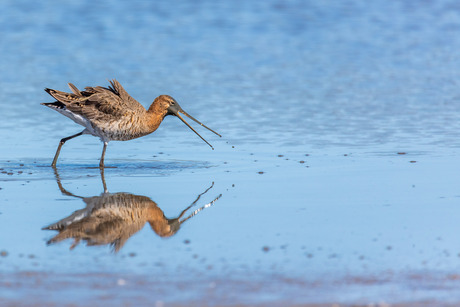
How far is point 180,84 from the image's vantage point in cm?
1661

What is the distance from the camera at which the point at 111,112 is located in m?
10.9

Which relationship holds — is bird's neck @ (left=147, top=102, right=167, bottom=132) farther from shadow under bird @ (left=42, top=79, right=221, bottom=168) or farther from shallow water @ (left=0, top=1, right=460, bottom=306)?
shallow water @ (left=0, top=1, right=460, bottom=306)

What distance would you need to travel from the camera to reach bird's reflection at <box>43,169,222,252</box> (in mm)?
7152

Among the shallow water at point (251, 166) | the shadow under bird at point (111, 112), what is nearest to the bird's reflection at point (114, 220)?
the shallow water at point (251, 166)

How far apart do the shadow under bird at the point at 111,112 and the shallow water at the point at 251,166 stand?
0.38 metres

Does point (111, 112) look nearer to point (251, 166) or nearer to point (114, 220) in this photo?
point (251, 166)

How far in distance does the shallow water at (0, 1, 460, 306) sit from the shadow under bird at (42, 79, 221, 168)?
0.38m

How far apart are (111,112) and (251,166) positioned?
192 centimetres

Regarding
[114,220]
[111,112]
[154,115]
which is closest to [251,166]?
[154,115]

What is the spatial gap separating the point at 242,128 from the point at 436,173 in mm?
3782

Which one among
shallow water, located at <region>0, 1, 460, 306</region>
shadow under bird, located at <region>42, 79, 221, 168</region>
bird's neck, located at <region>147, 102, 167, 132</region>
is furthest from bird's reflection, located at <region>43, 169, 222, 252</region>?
bird's neck, located at <region>147, 102, 167, 132</region>

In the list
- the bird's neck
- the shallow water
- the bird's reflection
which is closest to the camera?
the shallow water

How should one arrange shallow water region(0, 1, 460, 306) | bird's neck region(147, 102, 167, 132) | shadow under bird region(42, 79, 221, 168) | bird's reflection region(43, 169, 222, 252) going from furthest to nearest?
bird's neck region(147, 102, 167, 132), shadow under bird region(42, 79, 221, 168), bird's reflection region(43, 169, 222, 252), shallow water region(0, 1, 460, 306)

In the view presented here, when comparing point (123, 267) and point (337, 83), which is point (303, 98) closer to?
point (337, 83)
